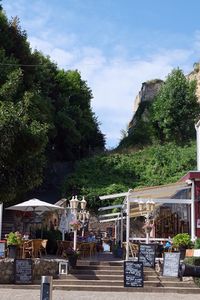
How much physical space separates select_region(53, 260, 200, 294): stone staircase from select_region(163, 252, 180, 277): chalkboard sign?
0.18 metres

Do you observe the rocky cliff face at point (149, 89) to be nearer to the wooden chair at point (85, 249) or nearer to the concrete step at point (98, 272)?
the wooden chair at point (85, 249)

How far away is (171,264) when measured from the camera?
46.2 ft

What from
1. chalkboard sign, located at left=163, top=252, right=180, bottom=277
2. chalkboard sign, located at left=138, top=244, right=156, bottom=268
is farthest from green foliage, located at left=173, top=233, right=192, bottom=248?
chalkboard sign, located at left=163, top=252, right=180, bottom=277

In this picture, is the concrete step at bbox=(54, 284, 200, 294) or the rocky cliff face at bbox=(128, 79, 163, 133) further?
the rocky cliff face at bbox=(128, 79, 163, 133)

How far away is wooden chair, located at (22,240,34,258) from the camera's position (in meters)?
15.5

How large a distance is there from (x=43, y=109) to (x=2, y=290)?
2021 cm

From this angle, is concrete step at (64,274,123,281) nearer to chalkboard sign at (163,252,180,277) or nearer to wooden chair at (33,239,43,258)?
chalkboard sign at (163,252,180,277)

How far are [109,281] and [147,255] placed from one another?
6.31 ft

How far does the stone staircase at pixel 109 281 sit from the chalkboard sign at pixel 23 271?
73cm

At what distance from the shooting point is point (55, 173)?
41688 mm

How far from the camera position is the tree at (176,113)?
142ft

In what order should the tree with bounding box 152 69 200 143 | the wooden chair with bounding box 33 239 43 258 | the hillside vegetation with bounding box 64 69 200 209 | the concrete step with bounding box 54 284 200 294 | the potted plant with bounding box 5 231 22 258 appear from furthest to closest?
the tree with bounding box 152 69 200 143 < the hillside vegetation with bounding box 64 69 200 209 < the wooden chair with bounding box 33 239 43 258 < the potted plant with bounding box 5 231 22 258 < the concrete step with bounding box 54 284 200 294

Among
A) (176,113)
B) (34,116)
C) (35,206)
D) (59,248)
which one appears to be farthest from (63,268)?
(176,113)

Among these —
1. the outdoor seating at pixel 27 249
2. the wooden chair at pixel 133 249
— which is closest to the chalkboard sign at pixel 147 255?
the wooden chair at pixel 133 249
